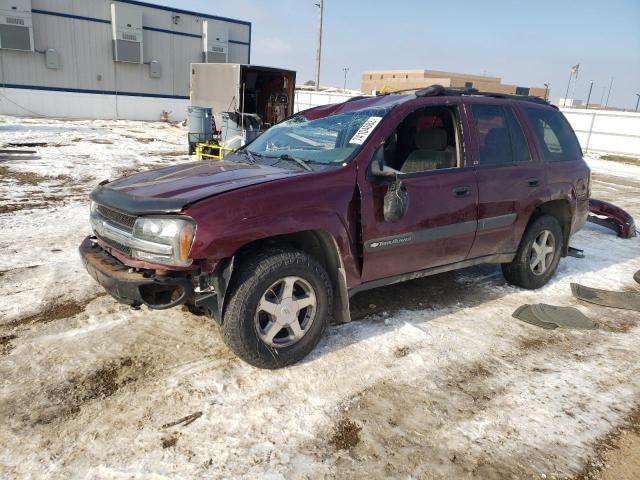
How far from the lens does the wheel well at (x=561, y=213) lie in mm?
4836

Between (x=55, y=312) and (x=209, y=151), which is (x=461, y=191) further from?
(x=209, y=151)

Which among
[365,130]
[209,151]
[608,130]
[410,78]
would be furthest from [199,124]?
[410,78]

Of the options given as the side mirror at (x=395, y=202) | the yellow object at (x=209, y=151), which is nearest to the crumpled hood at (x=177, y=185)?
the side mirror at (x=395, y=202)

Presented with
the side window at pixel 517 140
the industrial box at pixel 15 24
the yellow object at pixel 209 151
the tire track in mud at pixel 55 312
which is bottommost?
the tire track in mud at pixel 55 312

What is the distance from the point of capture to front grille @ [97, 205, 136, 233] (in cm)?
302

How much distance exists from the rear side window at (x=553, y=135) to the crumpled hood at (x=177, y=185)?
2721 millimetres

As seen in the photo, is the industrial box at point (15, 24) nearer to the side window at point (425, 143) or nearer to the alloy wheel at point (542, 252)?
the side window at point (425, 143)

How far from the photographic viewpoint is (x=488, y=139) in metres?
4.28

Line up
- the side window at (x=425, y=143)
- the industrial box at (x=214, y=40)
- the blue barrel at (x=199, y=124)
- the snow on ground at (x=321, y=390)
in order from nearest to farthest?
the snow on ground at (x=321, y=390)
the side window at (x=425, y=143)
the blue barrel at (x=199, y=124)
the industrial box at (x=214, y=40)

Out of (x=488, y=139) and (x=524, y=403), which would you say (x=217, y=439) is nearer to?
(x=524, y=403)

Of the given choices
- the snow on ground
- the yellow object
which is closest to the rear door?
the snow on ground

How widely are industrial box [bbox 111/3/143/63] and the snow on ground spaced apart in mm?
24972

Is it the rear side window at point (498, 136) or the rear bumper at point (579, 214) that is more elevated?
the rear side window at point (498, 136)

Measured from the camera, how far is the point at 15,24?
23156mm
